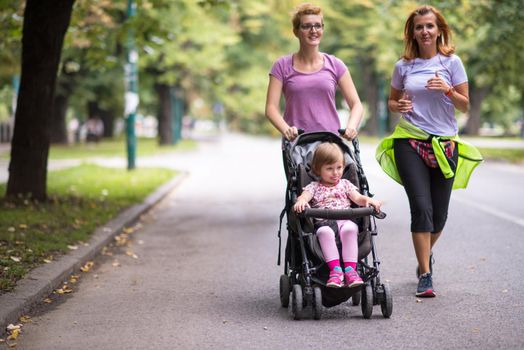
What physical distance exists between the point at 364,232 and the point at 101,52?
11319mm

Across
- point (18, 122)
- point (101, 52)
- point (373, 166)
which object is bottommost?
point (373, 166)

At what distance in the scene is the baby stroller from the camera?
18.3 ft

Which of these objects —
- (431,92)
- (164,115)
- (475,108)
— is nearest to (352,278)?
(431,92)

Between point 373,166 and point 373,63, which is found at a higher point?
point 373,63

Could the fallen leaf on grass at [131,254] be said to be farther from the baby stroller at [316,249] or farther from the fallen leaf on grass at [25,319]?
the baby stroller at [316,249]

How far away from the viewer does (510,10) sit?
22.7 m

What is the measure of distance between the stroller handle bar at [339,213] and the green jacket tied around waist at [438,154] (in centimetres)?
105

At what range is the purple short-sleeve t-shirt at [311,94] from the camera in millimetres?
6262

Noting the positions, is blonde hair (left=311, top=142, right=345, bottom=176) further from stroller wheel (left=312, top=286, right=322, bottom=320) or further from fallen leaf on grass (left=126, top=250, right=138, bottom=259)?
fallen leaf on grass (left=126, top=250, right=138, bottom=259)

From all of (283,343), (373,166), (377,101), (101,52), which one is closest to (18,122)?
(101,52)

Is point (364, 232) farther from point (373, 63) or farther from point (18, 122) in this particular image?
point (373, 63)

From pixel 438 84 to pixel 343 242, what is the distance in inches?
54.9

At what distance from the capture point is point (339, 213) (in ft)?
18.2

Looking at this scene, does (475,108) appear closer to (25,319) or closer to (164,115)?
(164,115)
